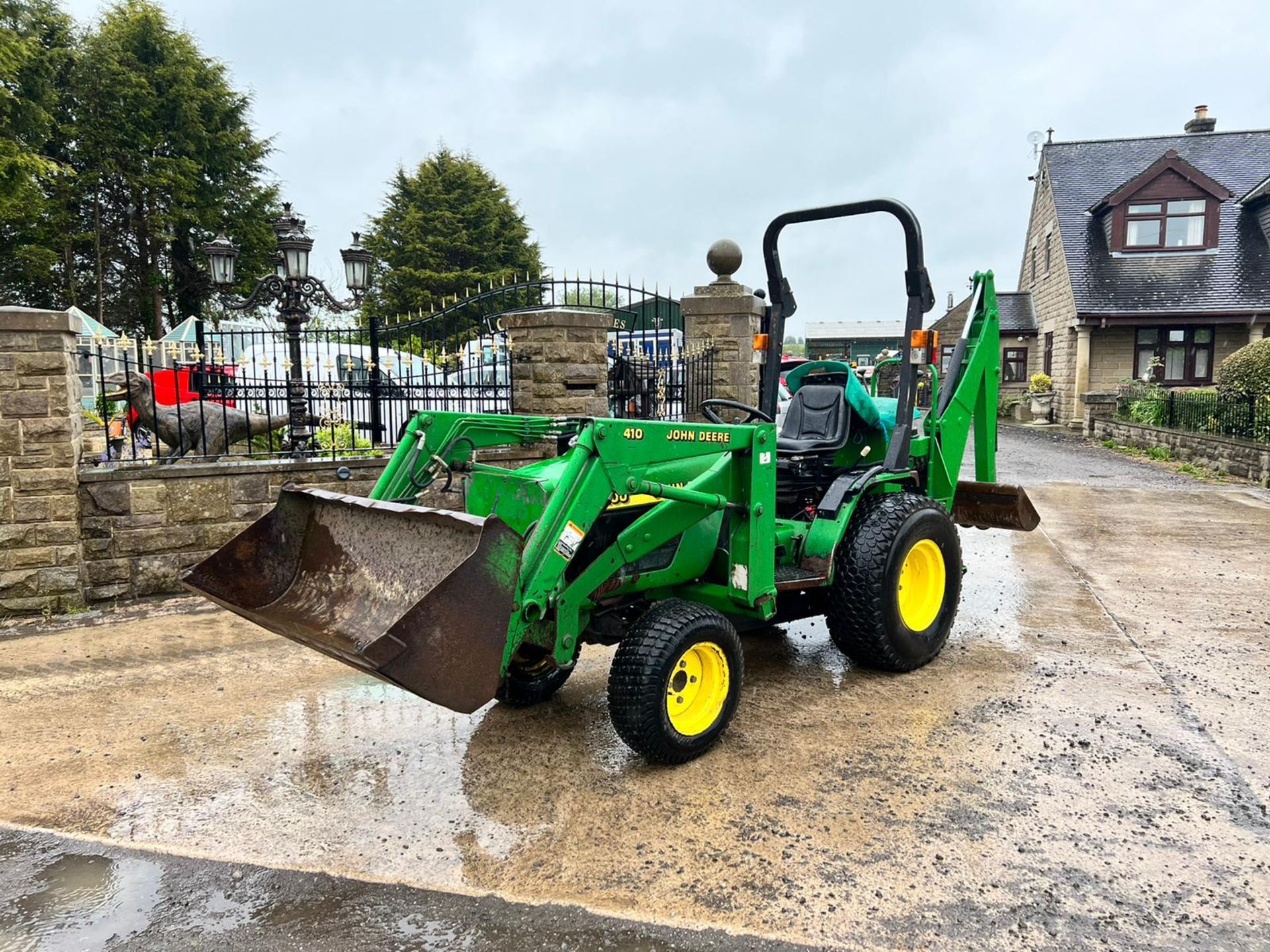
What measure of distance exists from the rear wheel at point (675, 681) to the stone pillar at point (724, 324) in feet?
20.4

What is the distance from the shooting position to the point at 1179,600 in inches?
234

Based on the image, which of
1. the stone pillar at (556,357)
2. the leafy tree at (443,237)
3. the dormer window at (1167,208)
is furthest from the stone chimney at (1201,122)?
the stone pillar at (556,357)

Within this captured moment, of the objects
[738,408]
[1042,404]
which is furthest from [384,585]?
[1042,404]

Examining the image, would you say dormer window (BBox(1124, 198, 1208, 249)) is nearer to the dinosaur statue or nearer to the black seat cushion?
the black seat cushion

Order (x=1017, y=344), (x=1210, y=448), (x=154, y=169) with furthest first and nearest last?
(x=1017, y=344), (x=154, y=169), (x=1210, y=448)

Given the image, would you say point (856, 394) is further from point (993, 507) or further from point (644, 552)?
point (644, 552)

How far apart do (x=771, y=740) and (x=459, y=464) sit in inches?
73.1

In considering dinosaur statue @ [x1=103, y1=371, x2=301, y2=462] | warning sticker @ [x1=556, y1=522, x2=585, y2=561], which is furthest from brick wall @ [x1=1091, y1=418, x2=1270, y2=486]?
dinosaur statue @ [x1=103, y1=371, x2=301, y2=462]

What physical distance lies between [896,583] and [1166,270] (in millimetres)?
22276

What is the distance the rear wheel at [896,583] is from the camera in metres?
4.29

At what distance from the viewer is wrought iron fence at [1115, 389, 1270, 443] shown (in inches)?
465

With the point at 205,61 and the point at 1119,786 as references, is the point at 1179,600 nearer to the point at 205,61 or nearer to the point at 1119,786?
the point at 1119,786

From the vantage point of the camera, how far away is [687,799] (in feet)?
10.7

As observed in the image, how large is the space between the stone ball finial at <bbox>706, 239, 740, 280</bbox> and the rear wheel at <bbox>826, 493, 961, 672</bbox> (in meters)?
5.48
